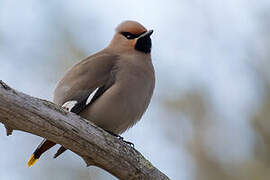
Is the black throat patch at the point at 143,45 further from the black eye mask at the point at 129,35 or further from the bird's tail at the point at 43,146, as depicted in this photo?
the bird's tail at the point at 43,146

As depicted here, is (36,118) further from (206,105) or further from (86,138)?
(206,105)

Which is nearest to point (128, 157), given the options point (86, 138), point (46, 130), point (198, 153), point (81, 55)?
point (86, 138)

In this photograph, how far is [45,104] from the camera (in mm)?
4527

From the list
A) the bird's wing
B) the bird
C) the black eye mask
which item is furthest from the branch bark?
the black eye mask

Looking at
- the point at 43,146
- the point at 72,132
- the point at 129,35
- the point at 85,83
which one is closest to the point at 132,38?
the point at 129,35

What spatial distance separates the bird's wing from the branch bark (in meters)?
0.75

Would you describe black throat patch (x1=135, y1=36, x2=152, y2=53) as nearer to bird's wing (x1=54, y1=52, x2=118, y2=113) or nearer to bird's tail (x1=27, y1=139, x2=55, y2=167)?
bird's wing (x1=54, y1=52, x2=118, y2=113)

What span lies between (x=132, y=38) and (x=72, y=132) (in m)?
1.93

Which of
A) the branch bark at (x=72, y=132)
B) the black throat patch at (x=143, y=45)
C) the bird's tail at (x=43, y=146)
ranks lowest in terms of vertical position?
the bird's tail at (x=43, y=146)

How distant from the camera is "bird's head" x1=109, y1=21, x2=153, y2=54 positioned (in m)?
6.23

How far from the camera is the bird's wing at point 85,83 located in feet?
18.1

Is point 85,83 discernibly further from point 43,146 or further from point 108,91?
point 43,146

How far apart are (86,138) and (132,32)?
76.6 inches

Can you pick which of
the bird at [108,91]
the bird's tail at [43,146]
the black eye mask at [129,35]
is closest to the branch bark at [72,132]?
the bird's tail at [43,146]
